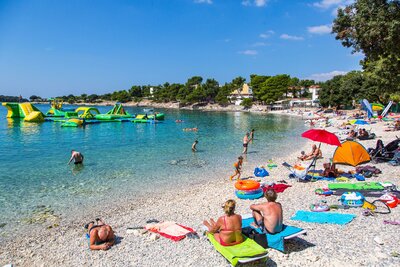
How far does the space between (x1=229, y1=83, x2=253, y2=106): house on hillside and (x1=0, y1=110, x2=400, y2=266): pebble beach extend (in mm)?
104703

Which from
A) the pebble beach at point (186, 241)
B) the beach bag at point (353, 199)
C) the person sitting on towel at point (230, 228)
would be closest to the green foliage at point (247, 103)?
the pebble beach at point (186, 241)

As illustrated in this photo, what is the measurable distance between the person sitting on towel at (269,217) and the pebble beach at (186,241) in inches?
18.1

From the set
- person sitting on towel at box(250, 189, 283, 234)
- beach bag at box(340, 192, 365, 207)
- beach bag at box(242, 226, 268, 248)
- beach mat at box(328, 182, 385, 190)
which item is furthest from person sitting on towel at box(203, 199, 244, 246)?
beach mat at box(328, 182, 385, 190)

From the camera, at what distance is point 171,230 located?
24.3 ft

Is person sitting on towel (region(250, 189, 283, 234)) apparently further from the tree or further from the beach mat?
the tree

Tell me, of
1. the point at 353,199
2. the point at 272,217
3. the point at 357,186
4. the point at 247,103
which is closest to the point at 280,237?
the point at 272,217

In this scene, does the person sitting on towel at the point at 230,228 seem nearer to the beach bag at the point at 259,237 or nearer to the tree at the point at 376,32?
the beach bag at the point at 259,237

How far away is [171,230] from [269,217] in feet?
8.60

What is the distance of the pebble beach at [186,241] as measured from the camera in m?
5.89

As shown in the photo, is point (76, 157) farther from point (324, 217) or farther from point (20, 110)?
point (20, 110)

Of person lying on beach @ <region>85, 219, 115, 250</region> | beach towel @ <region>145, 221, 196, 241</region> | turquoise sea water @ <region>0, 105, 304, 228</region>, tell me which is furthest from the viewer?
turquoise sea water @ <region>0, 105, 304, 228</region>

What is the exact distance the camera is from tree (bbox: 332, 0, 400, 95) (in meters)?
11.4

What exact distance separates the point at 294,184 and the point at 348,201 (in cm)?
323

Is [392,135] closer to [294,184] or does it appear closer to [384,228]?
[294,184]
